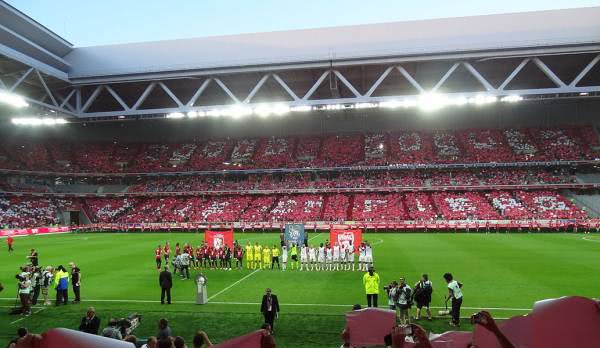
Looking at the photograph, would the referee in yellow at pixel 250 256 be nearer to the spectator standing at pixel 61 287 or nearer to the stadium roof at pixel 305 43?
the spectator standing at pixel 61 287

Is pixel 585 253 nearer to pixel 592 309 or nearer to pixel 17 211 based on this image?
pixel 592 309

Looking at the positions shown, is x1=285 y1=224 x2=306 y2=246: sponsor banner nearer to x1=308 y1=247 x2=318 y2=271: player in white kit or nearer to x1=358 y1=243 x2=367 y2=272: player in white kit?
x1=308 y1=247 x2=318 y2=271: player in white kit

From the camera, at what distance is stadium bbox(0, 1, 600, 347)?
50.1 feet

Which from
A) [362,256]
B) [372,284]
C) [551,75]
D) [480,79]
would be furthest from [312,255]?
[551,75]

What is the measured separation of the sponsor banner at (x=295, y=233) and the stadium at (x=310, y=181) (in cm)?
9

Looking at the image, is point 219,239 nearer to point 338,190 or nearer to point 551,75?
point 551,75

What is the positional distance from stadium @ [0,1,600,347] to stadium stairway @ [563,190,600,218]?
22cm

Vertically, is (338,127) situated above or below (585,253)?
above

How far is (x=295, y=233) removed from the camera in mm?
26750

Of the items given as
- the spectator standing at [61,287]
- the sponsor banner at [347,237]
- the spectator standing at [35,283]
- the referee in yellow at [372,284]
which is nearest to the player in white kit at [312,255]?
the sponsor banner at [347,237]

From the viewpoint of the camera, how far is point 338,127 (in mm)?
66562

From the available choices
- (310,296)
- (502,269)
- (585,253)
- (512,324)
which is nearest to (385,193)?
(585,253)

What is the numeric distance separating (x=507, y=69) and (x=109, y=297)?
42904 mm

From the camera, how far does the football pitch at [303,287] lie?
542 inches
